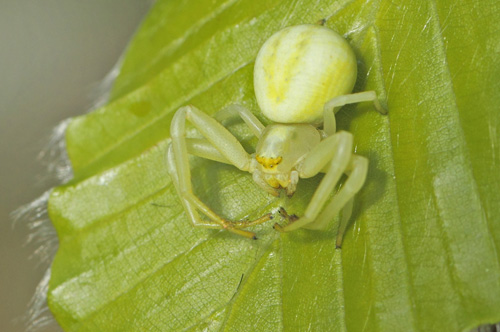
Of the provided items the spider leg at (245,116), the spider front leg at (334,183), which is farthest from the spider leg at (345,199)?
the spider leg at (245,116)

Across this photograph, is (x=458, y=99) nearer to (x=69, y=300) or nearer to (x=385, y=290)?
(x=385, y=290)

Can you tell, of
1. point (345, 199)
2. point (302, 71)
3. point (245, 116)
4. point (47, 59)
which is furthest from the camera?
point (47, 59)

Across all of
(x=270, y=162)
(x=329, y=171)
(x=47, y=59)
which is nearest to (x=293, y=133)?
(x=270, y=162)

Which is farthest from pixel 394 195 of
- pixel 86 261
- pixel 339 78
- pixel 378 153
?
pixel 86 261

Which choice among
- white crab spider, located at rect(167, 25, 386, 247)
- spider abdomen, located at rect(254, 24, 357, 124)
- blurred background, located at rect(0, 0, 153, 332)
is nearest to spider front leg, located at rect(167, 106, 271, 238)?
white crab spider, located at rect(167, 25, 386, 247)

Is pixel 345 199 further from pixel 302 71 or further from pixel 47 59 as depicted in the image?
pixel 47 59
